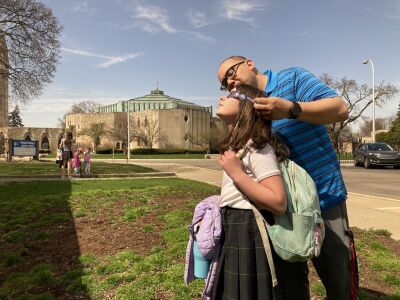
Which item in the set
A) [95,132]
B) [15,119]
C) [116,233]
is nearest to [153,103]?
[95,132]

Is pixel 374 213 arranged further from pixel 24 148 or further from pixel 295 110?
pixel 24 148

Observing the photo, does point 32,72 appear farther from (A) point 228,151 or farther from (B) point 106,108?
(B) point 106,108

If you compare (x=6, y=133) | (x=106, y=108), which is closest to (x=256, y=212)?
(x=6, y=133)

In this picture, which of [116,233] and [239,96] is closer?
[239,96]

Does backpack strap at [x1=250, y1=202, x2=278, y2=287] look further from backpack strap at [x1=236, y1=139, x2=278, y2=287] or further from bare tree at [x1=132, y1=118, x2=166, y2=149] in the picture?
bare tree at [x1=132, y1=118, x2=166, y2=149]

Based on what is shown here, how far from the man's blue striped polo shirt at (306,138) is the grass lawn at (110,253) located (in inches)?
82.7

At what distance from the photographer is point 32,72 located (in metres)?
24.2

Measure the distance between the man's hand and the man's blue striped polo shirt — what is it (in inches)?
7.8

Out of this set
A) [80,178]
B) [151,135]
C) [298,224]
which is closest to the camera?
[298,224]

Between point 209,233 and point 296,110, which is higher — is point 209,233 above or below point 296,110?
below

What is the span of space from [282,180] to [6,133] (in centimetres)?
→ 7995

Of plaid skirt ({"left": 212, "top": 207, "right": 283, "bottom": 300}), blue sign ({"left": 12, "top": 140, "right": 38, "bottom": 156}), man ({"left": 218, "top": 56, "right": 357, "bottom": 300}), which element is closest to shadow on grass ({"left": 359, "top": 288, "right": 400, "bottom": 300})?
man ({"left": 218, "top": 56, "right": 357, "bottom": 300})

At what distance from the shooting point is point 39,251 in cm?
567

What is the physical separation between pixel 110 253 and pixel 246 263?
358 cm
